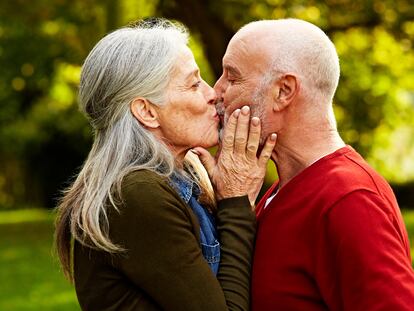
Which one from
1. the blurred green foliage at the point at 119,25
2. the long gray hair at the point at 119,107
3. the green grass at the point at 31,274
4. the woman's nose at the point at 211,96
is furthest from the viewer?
the blurred green foliage at the point at 119,25

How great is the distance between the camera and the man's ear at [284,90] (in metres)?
3.23

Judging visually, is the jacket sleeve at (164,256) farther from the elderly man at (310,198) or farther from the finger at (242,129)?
the finger at (242,129)

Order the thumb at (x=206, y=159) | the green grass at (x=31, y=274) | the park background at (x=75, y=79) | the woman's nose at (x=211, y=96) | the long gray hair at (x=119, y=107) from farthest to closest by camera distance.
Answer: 1. the park background at (x=75, y=79)
2. the green grass at (x=31, y=274)
3. the thumb at (x=206, y=159)
4. the woman's nose at (x=211, y=96)
5. the long gray hair at (x=119, y=107)

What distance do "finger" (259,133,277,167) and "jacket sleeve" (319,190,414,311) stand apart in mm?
514

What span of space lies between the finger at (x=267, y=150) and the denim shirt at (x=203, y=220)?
26cm

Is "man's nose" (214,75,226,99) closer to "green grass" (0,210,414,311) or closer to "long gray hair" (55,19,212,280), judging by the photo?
"long gray hair" (55,19,212,280)

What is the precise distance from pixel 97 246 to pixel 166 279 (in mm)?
267

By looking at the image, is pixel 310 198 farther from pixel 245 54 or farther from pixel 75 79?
pixel 75 79

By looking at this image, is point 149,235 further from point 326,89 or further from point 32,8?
point 32,8

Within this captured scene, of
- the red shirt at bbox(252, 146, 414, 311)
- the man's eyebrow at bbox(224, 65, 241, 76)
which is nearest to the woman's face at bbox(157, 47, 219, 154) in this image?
the man's eyebrow at bbox(224, 65, 241, 76)

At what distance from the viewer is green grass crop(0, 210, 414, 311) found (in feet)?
34.1

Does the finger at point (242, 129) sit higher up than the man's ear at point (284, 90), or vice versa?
the man's ear at point (284, 90)

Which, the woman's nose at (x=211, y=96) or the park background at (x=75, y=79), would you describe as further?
the park background at (x=75, y=79)

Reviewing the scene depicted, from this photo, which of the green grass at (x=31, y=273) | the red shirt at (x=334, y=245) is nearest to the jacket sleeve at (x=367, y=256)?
the red shirt at (x=334, y=245)
